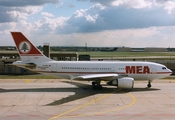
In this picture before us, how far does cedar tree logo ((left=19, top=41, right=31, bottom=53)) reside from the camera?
33312mm

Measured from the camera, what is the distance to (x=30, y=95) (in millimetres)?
28484

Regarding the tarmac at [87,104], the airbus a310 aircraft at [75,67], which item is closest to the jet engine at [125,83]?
the tarmac at [87,104]

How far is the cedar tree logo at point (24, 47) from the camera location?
3331 cm

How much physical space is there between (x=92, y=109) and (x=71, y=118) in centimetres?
345

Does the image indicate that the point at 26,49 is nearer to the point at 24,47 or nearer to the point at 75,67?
the point at 24,47

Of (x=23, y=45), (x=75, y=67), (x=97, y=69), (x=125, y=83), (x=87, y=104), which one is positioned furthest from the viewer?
(x=97, y=69)

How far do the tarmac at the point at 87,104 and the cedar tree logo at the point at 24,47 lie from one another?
209 inches

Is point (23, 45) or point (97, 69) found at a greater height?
point (23, 45)

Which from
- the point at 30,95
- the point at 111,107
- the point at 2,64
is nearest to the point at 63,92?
the point at 30,95

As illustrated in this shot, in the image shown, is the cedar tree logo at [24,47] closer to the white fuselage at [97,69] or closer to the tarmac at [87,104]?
the white fuselage at [97,69]

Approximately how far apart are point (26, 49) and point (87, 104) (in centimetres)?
1365

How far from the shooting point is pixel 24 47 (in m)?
33.5

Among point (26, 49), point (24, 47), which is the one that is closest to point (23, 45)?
point (24, 47)

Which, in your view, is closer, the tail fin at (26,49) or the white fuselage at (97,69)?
the tail fin at (26,49)
